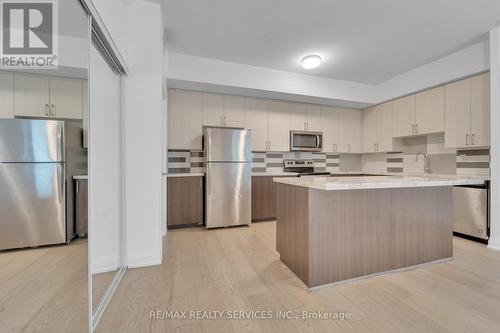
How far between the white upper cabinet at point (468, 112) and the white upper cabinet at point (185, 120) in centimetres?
386

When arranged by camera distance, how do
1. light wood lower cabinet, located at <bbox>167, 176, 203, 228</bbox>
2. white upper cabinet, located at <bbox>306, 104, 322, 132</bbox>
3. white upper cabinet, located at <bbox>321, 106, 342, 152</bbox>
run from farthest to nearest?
1. white upper cabinet, located at <bbox>321, 106, 342, 152</bbox>
2. white upper cabinet, located at <bbox>306, 104, 322, 132</bbox>
3. light wood lower cabinet, located at <bbox>167, 176, 203, 228</bbox>

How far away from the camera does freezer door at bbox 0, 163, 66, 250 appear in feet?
3.33

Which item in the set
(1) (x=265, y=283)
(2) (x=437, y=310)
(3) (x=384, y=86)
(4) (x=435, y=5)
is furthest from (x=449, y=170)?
(1) (x=265, y=283)

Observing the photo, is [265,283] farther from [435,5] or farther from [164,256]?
[435,5]

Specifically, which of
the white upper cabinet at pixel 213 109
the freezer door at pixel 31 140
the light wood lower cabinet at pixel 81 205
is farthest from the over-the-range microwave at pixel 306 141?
the freezer door at pixel 31 140

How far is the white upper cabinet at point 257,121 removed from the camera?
12.6ft

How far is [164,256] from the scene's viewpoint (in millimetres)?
2299

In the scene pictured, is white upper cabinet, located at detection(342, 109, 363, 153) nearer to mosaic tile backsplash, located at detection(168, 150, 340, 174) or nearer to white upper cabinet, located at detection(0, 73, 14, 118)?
mosaic tile backsplash, located at detection(168, 150, 340, 174)

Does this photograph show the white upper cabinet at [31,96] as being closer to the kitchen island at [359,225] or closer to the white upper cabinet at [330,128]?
the kitchen island at [359,225]

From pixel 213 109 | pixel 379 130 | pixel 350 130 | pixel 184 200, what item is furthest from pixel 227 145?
pixel 379 130

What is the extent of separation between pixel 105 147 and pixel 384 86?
4.68 m

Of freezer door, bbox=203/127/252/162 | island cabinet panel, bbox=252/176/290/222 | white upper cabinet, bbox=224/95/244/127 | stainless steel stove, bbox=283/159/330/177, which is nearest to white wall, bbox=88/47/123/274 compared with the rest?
freezer door, bbox=203/127/252/162

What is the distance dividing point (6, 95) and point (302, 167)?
4205 mm

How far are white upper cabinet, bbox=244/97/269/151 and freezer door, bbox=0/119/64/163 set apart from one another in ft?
9.43
